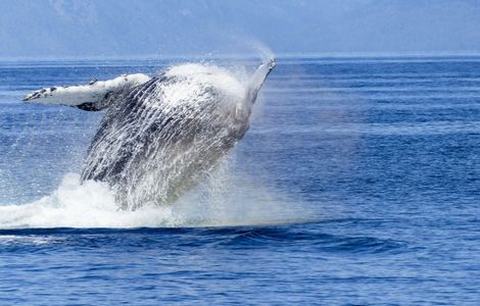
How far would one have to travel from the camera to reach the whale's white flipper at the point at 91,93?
851 inches

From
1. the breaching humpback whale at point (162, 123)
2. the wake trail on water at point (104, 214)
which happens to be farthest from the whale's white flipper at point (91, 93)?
the wake trail on water at point (104, 214)

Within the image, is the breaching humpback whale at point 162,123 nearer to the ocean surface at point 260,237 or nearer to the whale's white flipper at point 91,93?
the whale's white flipper at point 91,93

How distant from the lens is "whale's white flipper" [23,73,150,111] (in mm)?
21609

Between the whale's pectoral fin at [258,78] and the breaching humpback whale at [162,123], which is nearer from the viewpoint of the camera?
the whale's pectoral fin at [258,78]

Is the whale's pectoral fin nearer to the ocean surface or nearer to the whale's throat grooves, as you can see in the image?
the whale's throat grooves

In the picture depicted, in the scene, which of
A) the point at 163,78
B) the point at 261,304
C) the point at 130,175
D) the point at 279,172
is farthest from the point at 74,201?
the point at 279,172

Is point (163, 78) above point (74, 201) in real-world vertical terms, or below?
above

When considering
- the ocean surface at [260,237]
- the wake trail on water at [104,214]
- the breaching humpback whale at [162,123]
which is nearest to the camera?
the ocean surface at [260,237]

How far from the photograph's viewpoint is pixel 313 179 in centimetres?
3369

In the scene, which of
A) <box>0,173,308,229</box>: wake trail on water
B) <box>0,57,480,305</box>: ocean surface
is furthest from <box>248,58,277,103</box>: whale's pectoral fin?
<box>0,173,308,229</box>: wake trail on water

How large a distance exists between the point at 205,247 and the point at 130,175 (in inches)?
74.3

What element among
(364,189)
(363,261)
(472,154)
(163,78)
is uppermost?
(472,154)

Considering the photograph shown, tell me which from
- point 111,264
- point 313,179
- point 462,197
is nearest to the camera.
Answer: point 111,264

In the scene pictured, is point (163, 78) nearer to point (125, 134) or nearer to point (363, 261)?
point (125, 134)
